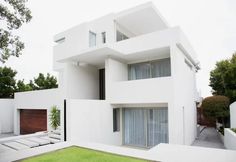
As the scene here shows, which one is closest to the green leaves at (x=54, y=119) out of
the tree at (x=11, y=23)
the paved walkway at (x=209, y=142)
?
the tree at (x=11, y=23)

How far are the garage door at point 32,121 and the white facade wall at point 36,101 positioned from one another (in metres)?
0.56

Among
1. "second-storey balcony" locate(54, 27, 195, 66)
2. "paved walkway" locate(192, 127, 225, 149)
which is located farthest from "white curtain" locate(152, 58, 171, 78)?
"paved walkway" locate(192, 127, 225, 149)

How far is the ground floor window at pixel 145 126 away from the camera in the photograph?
12.8 meters

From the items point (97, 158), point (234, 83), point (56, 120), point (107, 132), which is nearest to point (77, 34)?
point (56, 120)

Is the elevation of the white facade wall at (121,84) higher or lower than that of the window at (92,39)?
lower

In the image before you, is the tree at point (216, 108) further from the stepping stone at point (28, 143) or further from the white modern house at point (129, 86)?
the stepping stone at point (28, 143)

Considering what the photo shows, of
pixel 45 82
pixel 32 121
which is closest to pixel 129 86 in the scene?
pixel 32 121

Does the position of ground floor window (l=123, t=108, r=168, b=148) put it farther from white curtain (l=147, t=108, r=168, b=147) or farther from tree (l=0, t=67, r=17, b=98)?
tree (l=0, t=67, r=17, b=98)

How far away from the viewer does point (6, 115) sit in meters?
22.5

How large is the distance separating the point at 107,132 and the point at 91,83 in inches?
185

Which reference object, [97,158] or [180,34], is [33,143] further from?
[180,34]

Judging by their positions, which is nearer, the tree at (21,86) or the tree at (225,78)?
the tree at (225,78)

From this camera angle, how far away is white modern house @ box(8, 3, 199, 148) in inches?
454

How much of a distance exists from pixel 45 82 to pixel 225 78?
28.5 metres
